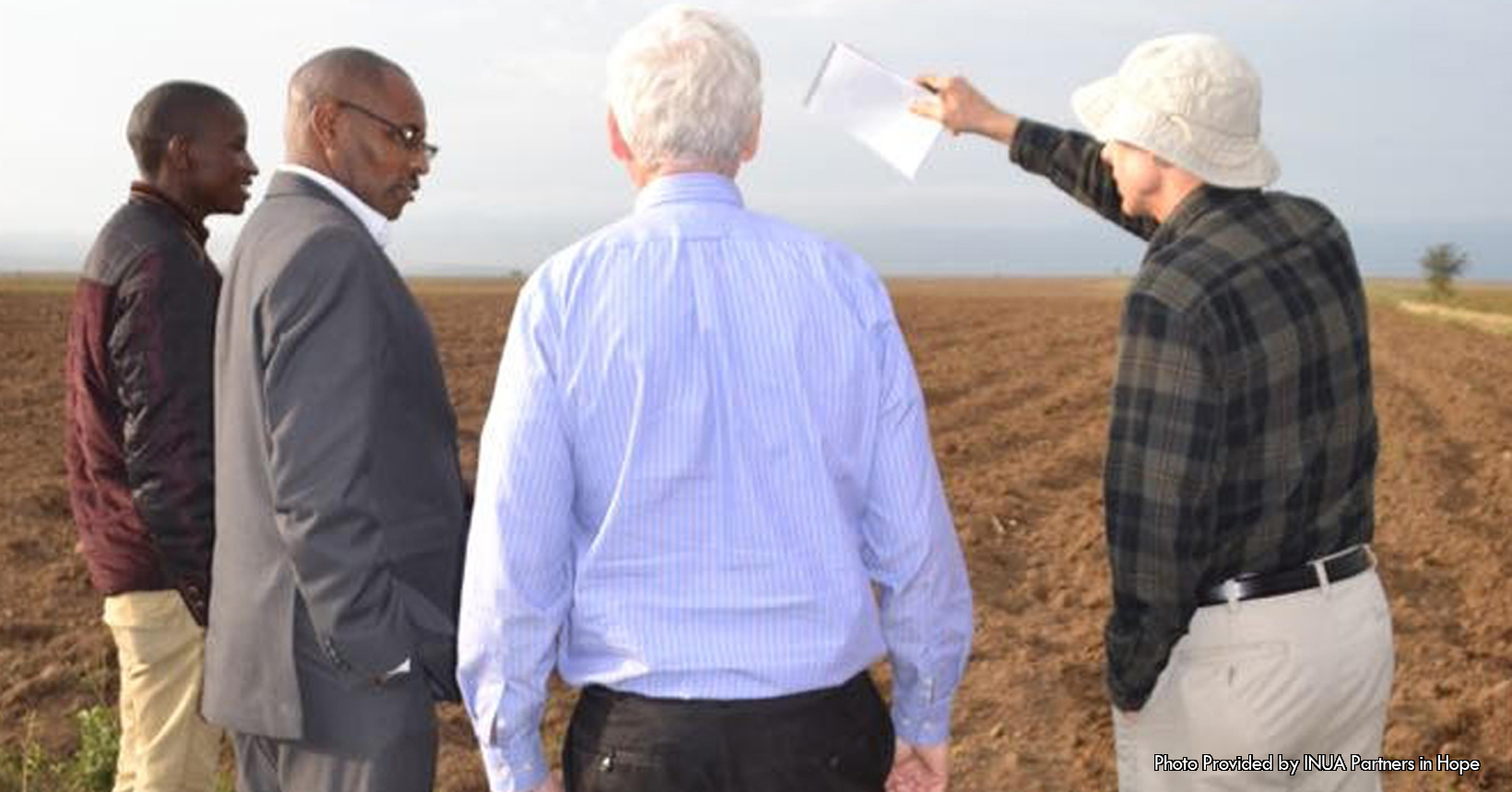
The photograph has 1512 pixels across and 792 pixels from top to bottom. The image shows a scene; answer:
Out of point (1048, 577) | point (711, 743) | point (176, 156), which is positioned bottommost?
point (1048, 577)

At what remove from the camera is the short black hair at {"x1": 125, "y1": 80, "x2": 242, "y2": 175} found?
3.89 m

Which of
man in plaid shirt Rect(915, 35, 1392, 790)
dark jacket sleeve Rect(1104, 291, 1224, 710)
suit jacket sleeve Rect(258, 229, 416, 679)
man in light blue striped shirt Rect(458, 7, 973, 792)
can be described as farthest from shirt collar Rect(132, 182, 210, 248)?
dark jacket sleeve Rect(1104, 291, 1224, 710)

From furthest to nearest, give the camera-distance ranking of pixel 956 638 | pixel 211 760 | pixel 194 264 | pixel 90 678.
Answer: pixel 90 678 < pixel 211 760 < pixel 194 264 < pixel 956 638

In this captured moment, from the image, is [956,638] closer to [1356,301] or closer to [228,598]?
[1356,301]

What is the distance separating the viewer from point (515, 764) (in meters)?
2.46

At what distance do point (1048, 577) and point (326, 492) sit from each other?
6.54 metres

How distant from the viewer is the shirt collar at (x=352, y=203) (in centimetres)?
301

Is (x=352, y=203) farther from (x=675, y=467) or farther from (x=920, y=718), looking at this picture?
(x=920, y=718)

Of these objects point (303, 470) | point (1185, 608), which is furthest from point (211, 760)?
point (1185, 608)

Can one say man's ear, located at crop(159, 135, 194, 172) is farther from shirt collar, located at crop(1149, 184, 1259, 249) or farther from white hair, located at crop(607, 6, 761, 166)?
shirt collar, located at crop(1149, 184, 1259, 249)

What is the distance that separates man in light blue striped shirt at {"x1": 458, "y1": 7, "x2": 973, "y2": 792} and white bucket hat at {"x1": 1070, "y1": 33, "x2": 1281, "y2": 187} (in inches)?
33.6

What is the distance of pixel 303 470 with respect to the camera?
267 centimetres

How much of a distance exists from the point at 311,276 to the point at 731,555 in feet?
3.40

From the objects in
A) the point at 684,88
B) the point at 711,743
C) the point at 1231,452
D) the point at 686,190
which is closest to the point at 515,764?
the point at 711,743
